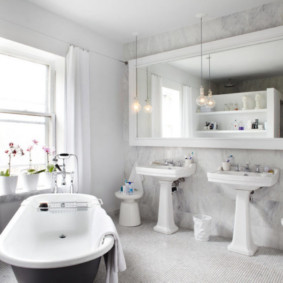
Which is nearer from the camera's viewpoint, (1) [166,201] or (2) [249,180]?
(2) [249,180]

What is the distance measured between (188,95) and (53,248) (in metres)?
2.30

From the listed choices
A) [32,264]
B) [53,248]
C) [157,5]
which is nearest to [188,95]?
[157,5]

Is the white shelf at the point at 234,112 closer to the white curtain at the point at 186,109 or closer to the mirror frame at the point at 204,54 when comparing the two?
the white curtain at the point at 186,109

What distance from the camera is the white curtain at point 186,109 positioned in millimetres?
3422

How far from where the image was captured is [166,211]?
132 inches

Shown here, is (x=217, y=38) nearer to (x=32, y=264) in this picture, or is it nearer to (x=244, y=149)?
(x=244, y=149)

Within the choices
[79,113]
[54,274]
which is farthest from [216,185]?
[54,274]

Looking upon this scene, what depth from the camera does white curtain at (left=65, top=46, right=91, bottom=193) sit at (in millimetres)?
3273

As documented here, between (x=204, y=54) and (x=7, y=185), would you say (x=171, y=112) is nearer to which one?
(x=204, y=54)

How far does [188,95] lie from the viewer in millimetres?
3422

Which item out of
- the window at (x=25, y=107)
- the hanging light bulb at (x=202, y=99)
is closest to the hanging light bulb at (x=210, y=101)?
the hanging light bulb at (x=202, y=99)

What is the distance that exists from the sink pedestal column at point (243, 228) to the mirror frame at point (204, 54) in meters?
0.57

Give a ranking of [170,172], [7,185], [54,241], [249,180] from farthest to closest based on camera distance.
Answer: [170,172]
[7,185]
[249,180]
[54,241]

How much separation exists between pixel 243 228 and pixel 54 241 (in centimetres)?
189
